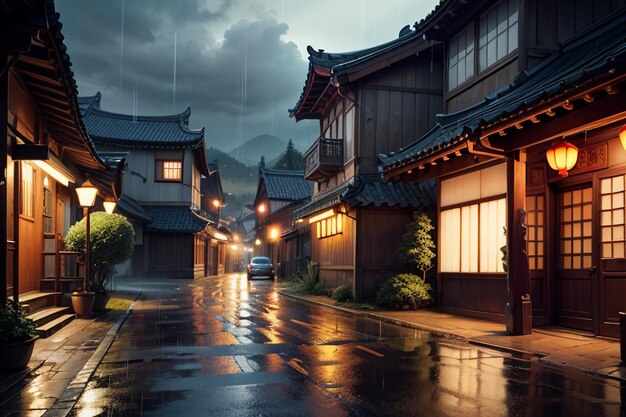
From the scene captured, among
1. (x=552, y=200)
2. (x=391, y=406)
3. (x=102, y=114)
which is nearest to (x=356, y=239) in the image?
(x=552, y=200)

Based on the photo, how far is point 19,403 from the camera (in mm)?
5953

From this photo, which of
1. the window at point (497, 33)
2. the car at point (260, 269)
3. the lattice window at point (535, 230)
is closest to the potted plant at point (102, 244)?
the lattice window at point (535, 230)

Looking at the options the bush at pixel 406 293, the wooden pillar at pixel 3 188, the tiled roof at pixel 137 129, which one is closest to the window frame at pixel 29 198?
the wooden pillar at pixel 3 188

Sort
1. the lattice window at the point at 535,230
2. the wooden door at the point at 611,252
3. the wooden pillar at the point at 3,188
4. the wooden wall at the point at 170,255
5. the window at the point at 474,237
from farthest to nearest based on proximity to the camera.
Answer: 1. the wooden wall at the point at 170,255
2. the window at the point at 474,237
3. the lattice window at the point at 535,230
4. the wooden door at the point at 611,252
5. the wooden pillar at the point at 3,188

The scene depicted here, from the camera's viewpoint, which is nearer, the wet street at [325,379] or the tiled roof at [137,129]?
the wet street at [325,379]

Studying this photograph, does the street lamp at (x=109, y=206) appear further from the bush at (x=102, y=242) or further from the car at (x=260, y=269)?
the car at (x=260, y=269)

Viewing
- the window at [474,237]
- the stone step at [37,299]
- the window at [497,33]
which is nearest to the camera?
the stone step at [37,299]

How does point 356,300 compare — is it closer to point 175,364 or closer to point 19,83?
point 175,364

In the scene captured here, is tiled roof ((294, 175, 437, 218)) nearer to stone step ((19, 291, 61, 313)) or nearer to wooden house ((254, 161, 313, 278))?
stone step ((19, 291, 61, 313))

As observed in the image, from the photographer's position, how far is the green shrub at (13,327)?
7316mm

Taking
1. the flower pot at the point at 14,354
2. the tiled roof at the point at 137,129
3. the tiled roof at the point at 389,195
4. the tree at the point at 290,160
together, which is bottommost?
the flower pot at the point at 14,354

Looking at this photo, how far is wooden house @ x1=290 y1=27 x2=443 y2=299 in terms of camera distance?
18812 millimetres

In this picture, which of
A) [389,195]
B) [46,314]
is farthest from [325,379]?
[389,195]

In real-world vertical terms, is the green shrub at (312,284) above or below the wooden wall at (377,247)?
below
